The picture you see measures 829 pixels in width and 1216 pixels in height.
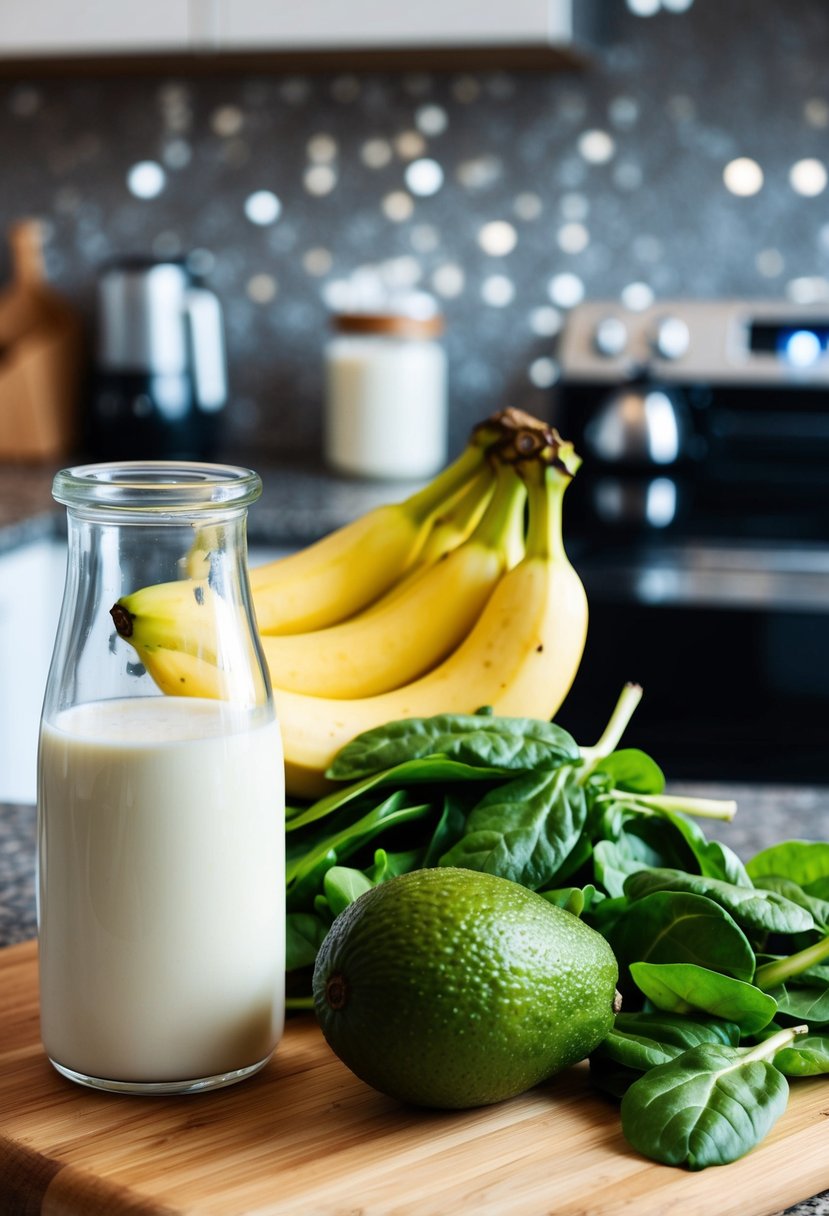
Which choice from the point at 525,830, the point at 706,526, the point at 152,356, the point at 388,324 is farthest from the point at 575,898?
the point at 152,356

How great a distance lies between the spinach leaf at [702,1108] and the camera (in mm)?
541

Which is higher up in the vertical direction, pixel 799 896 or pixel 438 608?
pixel 438 608

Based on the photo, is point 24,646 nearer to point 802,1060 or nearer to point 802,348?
point 802,348

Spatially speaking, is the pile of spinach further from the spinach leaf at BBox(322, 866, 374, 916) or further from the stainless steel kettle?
the stainless steel kettle

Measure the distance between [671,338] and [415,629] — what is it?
162 cm

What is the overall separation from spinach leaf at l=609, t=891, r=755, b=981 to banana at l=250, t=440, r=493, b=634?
293 mm

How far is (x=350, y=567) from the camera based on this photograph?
34.8 inches

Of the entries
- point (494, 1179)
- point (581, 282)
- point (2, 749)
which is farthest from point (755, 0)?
point (494, 1179)

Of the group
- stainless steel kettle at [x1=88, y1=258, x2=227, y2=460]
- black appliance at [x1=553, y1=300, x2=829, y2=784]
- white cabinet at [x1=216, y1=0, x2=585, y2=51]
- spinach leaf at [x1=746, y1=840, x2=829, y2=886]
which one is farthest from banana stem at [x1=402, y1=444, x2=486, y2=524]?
stainless steel kettle at [x1=88, y1=258, x2=227, y2=460]

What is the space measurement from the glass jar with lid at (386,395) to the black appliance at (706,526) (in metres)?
0.23

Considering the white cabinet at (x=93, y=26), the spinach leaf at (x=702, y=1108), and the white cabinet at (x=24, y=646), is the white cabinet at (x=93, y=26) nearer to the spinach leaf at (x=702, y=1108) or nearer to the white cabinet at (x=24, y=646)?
the white cabinet at (x=24, y=646)

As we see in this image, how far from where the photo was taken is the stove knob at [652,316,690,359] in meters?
2.35

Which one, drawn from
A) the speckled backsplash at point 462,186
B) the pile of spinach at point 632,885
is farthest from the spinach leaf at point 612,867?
the speckled backsplash at point 462,186

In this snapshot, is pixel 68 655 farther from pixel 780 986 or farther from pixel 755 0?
pixel 755 0
